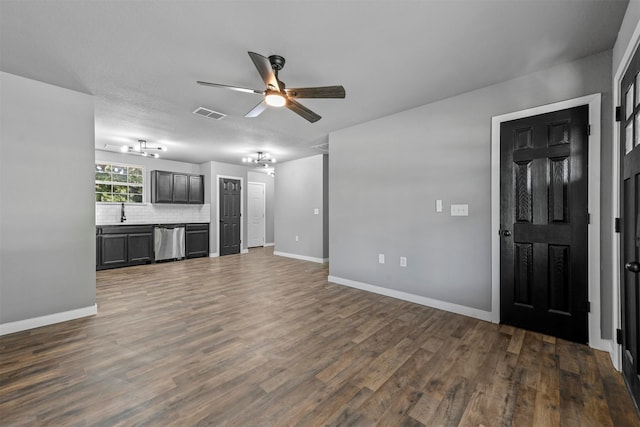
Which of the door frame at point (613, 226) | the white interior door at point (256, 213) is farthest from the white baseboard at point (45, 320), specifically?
the white interior door at point (256, 213)

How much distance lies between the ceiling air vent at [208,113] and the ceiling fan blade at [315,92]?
1757 millimetres

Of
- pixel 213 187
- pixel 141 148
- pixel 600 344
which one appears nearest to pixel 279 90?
pixel 600 344

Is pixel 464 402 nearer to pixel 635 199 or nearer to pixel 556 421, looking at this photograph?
pixel 556 421

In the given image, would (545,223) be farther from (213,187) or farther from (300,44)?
(213,187)

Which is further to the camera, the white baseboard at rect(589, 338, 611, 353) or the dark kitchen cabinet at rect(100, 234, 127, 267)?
the dark kitchen cabinet at rect(100, 234, 127, 267)

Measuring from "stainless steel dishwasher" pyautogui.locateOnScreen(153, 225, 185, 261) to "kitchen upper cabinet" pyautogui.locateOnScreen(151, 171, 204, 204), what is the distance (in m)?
0.76

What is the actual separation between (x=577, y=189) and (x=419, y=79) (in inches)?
69.6

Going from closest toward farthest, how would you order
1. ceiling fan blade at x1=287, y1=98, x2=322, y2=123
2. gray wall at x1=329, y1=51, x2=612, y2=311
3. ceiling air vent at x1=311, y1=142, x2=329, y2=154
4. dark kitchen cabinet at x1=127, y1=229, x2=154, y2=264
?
1. ceiling fan blade at x1=287, y1=98, x2=322, y2=123
2. gray wall at x1=329, y1=51, x2=612, y2=311
3. ceiling air vent at x1=311, y1=142, x2=329, y2=154
4. dark kitchen cabinet at x1=127, y1=229, x2=154, y2=264

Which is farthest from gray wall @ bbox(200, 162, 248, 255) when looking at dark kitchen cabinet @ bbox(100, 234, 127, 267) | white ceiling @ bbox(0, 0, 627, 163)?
white ceiling @ bbox(0, 0, 627, 163)

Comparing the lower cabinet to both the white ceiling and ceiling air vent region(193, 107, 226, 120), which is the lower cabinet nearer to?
the white ceiling

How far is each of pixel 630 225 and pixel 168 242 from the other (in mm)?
7323

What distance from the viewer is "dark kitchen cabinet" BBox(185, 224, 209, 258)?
268 inches

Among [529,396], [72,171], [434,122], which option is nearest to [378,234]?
[434,122]

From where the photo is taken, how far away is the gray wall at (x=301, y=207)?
629 centimetres
